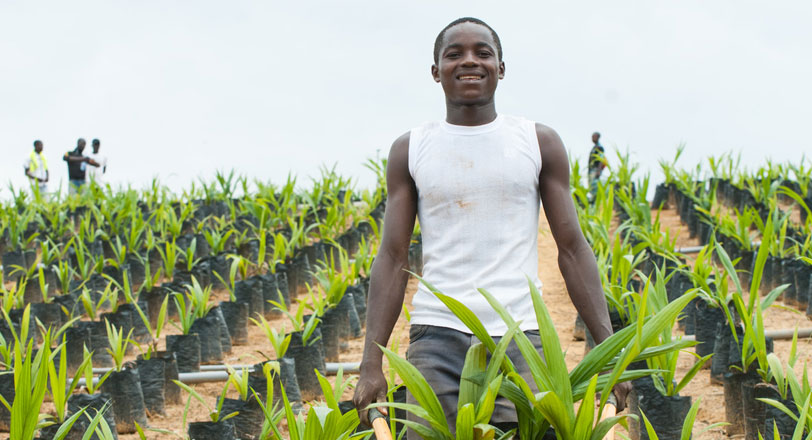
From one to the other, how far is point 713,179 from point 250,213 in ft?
13.6

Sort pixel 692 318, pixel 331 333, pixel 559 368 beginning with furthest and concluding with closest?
pixel 692 318, pixel 331 333, pixel 559 368

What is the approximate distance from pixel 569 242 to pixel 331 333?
7.67 ft

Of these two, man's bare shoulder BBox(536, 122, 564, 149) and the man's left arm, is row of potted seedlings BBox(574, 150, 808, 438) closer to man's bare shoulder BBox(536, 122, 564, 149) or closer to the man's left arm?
the man's left arm

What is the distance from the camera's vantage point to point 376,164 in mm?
7699

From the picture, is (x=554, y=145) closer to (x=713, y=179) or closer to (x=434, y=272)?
(x=434, y=272)

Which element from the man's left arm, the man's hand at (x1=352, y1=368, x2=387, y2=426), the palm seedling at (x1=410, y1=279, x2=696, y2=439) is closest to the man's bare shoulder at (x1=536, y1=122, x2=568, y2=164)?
the man's left arm

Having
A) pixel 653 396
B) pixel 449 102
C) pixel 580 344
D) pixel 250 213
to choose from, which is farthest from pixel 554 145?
pixel 250 213

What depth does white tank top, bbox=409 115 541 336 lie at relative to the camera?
186cm

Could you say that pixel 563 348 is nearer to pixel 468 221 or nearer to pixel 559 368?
pixel 468 221

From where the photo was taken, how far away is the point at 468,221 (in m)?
1.89

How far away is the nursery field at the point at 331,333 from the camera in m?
2.05

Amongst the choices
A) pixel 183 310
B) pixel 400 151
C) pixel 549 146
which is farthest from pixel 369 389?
pixel 183 310

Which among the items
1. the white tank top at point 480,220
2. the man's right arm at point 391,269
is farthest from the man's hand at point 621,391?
the man's right arm at point 391,269

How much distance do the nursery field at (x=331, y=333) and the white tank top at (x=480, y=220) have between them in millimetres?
170
